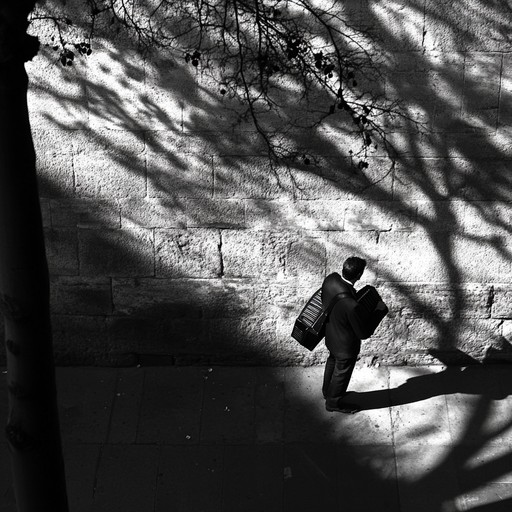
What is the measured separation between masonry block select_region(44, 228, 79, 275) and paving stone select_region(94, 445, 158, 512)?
5.16 ft

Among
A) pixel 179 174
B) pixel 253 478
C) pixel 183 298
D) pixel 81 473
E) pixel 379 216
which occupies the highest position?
pixel 179 174

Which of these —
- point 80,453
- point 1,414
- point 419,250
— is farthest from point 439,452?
point 1,414

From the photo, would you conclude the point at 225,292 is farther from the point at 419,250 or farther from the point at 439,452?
the point at 439,452

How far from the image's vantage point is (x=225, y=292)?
780 centimetres

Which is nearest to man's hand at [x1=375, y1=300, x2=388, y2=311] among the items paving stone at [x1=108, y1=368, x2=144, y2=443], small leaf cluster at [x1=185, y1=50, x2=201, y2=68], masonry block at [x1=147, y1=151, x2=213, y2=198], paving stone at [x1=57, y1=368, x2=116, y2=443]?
masonry block at [x1=147, y1=151, x2=213, y2=198]

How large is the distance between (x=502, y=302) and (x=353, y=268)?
159cm

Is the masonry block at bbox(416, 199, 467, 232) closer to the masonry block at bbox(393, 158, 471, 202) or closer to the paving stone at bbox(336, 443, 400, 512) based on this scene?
the masonry block at bbox(393, 158, 471, 202)

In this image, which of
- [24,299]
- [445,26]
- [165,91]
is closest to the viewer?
[24,299]

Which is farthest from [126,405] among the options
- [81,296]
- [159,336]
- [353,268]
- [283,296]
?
[353,268]

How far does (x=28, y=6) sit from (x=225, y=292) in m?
4.05

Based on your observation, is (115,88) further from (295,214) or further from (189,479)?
(189,479)

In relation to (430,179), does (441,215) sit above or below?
below

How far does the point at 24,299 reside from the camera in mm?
4422

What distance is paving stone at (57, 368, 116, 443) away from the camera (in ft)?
24.3
